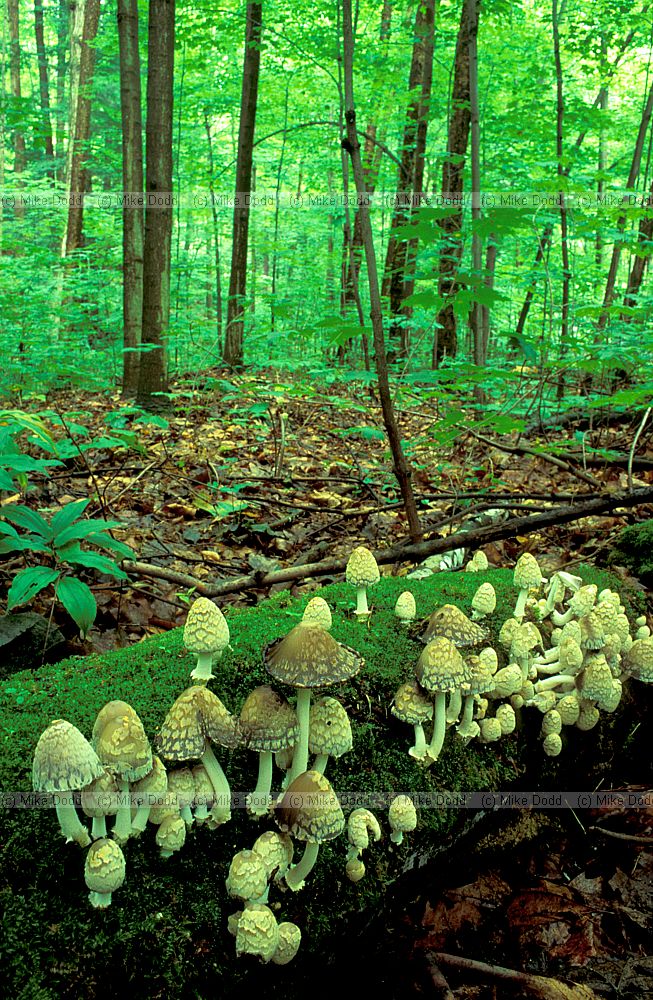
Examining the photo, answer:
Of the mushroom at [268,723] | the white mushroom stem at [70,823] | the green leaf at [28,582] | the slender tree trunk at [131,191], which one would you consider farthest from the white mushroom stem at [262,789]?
the slender tree trunk at [131,191]

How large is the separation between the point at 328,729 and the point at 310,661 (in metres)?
0.25

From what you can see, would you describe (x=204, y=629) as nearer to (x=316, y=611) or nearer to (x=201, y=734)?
(x=201, y=734)

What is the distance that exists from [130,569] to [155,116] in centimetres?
714

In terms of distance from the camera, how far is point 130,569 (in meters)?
3.67

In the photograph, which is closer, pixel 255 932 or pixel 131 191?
pixel 255 932

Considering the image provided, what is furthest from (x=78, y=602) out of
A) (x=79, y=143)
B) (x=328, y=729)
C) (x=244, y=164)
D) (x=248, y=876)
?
(x=79, y=143)

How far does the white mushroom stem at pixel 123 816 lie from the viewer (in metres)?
1.60

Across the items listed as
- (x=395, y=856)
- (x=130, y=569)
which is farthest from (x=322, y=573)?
(x=395, y=856)

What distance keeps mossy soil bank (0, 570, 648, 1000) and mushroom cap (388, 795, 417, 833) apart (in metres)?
0.10

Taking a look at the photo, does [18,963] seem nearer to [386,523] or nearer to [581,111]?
[386,523]

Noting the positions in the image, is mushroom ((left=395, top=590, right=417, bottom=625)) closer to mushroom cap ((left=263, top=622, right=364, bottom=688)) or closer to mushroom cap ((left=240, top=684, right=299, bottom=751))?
mushroom cap ((left=263, top=622, right=364, bottom=688))

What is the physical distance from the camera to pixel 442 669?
6.61 ft

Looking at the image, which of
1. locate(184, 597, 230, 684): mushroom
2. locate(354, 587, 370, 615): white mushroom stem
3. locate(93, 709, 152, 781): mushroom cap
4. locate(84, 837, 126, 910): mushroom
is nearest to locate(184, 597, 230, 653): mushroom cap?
locate(184, 597, 230, 684): mushroom

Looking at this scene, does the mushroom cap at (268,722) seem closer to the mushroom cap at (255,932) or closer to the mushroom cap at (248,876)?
the mushroom cap at (248,876)
